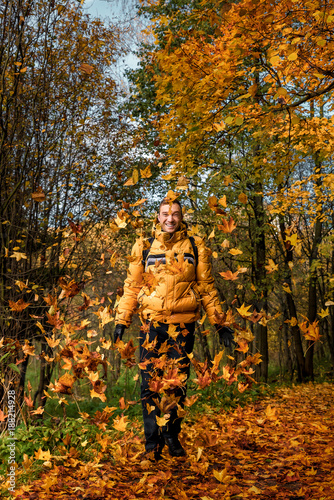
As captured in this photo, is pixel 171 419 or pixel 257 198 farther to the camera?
pixel 257 198

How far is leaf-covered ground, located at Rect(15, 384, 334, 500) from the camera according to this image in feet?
8.10

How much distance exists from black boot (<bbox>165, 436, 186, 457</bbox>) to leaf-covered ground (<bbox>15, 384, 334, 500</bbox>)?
61mm

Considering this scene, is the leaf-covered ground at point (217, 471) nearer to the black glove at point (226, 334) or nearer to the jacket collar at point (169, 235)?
the black glove at point (226, 334)

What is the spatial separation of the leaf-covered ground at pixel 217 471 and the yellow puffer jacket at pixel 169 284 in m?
1.07

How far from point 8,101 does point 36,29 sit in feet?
3.75

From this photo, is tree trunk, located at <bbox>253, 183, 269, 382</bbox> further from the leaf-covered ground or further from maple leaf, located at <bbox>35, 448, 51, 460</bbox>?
maple leaf, located at <bbox>35, 448, 51, 460</bbox>

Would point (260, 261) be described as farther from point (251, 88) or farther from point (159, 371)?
point (251, 88)

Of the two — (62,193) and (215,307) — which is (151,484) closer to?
(215,307)

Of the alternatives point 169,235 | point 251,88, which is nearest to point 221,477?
point 169,235

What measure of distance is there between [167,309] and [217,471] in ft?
3.99

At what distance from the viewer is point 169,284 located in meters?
2.93

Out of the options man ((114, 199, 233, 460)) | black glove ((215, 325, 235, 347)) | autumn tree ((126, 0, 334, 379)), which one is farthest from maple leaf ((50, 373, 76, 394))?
autumn tree ((126, 0, 334, 379))

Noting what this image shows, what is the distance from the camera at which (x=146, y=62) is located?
845 centimetres

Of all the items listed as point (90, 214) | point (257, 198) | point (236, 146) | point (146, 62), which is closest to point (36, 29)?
point (90, 214)
